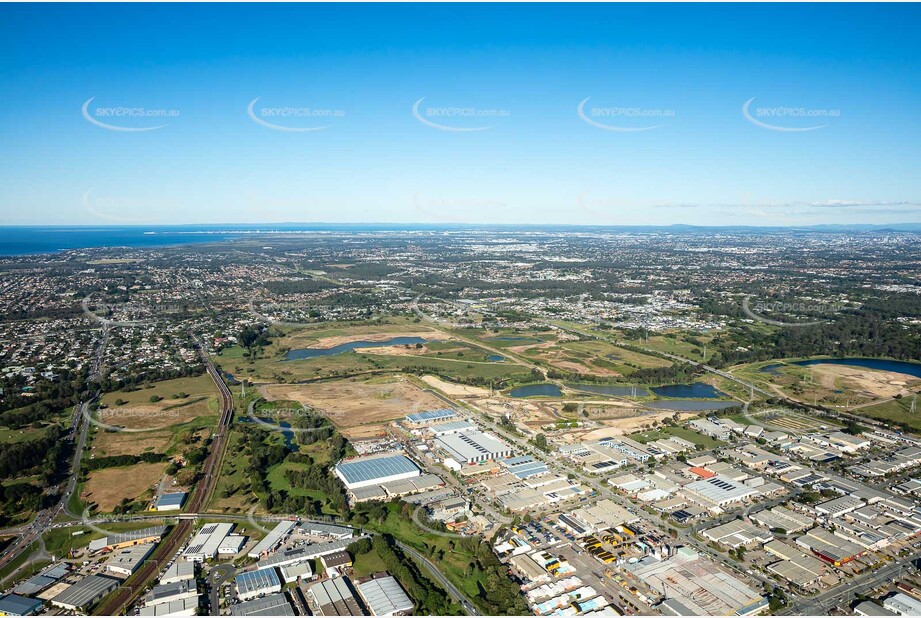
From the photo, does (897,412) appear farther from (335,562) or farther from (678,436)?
(335,562)

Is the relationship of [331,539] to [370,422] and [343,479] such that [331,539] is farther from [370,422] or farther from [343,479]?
[370,422]

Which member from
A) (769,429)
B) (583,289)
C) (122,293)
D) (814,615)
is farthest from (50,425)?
(583,289)

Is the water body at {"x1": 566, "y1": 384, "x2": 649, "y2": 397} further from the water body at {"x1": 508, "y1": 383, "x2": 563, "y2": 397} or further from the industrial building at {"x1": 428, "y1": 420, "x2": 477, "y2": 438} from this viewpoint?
the industrial building at {"x1": 428, "y1": 420, "x2": 477, "y2": 438}

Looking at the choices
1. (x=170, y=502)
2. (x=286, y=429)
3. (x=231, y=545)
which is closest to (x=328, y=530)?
(x=231, y=545)

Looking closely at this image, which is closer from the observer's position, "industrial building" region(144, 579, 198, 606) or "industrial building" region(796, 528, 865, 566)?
"industrial building" region(144, 579, 198, 606)

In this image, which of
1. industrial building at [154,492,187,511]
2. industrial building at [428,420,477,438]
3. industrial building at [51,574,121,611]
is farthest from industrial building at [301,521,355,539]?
industrial building at [428,420,477,438]
